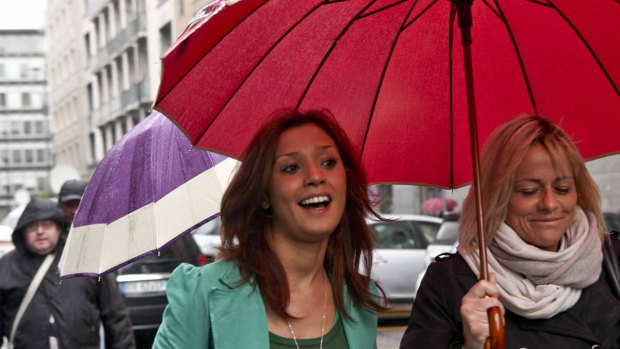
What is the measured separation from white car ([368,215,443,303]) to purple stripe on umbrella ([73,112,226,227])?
1057 cm

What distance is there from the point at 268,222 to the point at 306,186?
8.2 inches

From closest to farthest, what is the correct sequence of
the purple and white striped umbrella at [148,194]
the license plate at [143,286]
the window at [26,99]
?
the purple and white striped umbrella at [148,194] < the license plate at [143,286] < the window at [26,99]

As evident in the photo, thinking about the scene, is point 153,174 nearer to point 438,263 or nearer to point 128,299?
point 438,263

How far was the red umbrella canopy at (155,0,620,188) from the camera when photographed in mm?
3273

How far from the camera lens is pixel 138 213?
3.93 metres

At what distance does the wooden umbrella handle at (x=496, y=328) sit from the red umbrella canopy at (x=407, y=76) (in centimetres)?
111

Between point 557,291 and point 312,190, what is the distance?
0.81 metres

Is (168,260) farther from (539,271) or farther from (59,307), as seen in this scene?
(539,271)

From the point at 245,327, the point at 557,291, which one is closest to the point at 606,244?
the point at 557,291

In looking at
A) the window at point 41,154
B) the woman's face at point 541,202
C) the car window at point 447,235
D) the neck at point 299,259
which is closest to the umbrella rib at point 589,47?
the woman's face at point 541,202

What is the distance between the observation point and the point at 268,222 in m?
3.17

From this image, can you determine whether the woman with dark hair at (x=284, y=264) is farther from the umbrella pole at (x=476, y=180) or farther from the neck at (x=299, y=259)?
the umbrella pole at (x=476, y=180)

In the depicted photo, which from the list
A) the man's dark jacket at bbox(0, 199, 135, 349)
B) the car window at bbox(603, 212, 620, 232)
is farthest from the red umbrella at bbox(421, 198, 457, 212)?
the man's dark jacket at bbox(0, 199, 135, 349)

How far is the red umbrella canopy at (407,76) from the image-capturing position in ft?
10.7
